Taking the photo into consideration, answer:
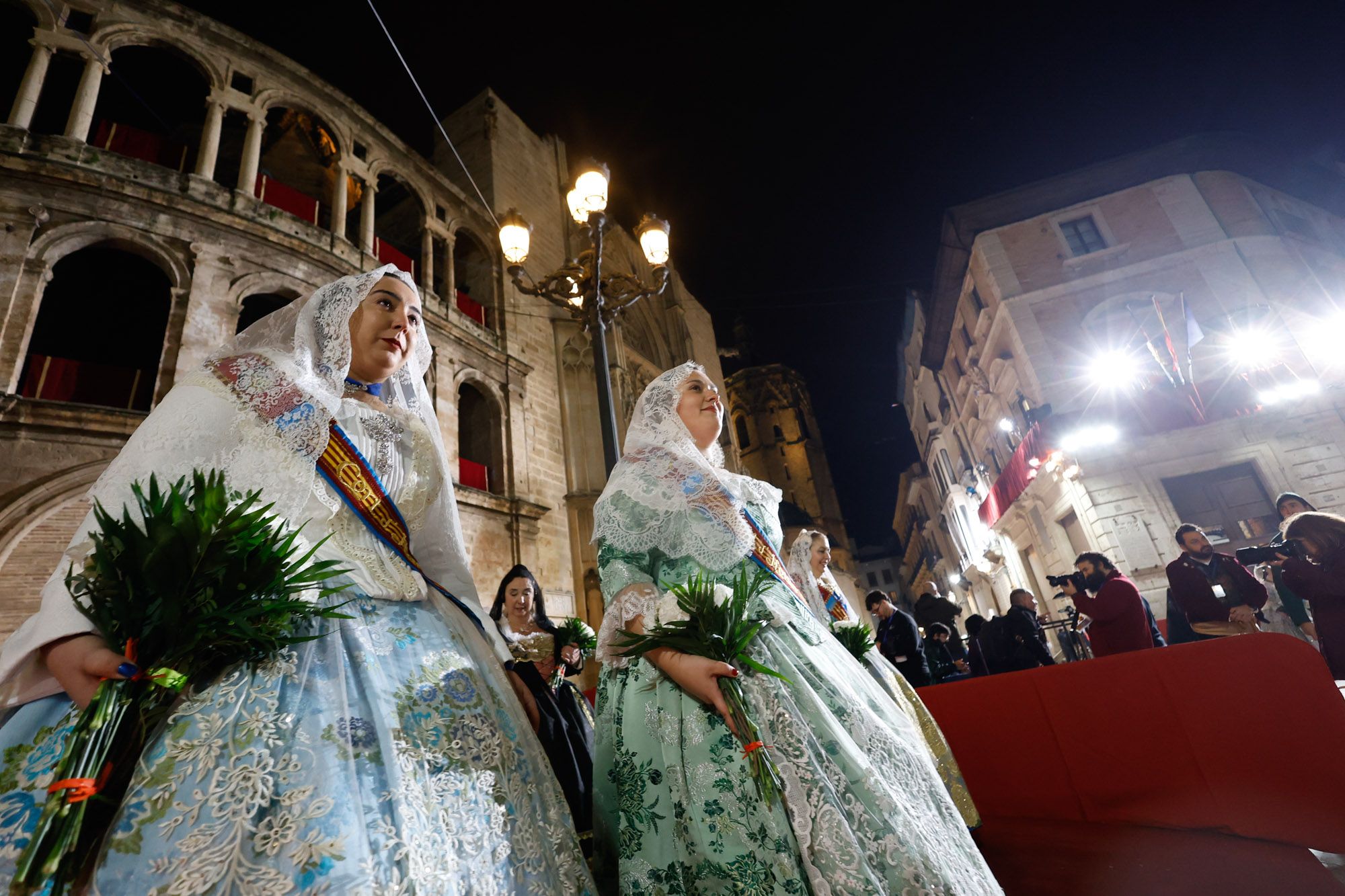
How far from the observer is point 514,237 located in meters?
5.95

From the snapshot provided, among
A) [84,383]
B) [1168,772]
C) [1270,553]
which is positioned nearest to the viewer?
[1168,772]

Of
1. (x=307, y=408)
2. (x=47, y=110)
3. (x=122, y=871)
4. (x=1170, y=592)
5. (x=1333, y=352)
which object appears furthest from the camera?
(x=1333, y=352)

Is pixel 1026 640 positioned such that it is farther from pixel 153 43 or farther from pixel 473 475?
pixel 153 43

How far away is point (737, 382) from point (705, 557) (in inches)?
1710

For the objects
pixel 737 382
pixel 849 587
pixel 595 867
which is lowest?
pixel 595 867

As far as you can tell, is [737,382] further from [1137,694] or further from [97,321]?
[1137,694]

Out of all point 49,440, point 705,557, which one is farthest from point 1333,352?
point 49,440

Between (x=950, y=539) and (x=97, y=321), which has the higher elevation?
(x=97, y=321)

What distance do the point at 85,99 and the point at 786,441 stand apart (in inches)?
1520

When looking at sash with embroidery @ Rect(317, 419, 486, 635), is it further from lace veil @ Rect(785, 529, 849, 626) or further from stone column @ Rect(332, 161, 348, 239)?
stone column @ Rect(332, 161, 348, 239)

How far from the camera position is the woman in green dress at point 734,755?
139 cm

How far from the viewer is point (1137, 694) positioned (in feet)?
10.1

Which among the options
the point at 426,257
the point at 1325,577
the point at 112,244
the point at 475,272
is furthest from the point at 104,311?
the point at 1325,577

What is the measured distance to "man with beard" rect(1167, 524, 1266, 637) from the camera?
4.80 metres
